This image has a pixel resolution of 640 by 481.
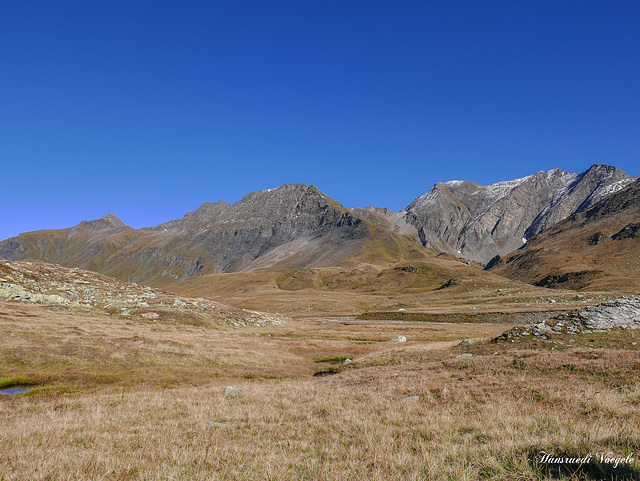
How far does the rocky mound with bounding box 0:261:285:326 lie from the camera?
69625 mm

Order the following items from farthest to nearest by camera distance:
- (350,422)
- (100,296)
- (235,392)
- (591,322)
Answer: (100,296)
(591,322)
(235,392)
(350,422)

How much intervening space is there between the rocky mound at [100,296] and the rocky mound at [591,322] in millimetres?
56050

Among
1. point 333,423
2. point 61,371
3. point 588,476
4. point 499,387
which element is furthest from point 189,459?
point 61,371

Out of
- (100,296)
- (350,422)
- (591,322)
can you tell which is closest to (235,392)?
(350,422)

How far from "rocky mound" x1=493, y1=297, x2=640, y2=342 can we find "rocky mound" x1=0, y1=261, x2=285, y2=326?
56.0 metres

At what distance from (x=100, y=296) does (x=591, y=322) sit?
85573mm

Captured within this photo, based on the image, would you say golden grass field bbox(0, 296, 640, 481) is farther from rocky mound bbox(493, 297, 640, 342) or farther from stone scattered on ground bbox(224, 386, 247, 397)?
rocky mound bbox(493, 297, 640, 342)

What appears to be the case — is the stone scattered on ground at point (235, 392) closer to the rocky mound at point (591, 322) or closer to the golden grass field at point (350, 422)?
the golden grass field at point (350, 422)

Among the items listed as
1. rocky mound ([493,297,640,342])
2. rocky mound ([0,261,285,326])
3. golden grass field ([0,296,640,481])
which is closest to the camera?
golden grass field ([0,296,640,481])

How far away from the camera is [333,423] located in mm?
12023

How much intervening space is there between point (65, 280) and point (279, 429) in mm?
90538

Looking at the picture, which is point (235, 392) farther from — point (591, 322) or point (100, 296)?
point (100, 296)

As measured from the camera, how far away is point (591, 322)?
30047 millimetres

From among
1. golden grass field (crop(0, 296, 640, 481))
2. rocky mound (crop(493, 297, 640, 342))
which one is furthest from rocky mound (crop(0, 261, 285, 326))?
rocky mound (crop(493, 297, 640, 342))
